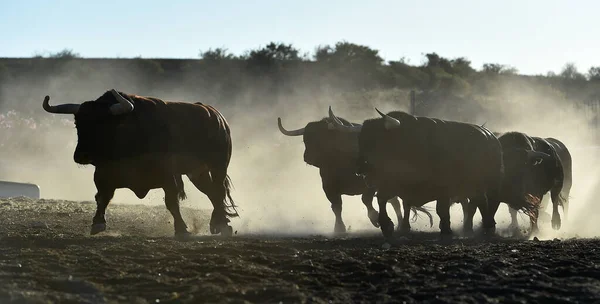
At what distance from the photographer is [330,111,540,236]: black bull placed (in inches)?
590

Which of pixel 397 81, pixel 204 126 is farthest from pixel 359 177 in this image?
pixel 397 81

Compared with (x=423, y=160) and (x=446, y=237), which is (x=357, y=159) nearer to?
(x=423, y=160)

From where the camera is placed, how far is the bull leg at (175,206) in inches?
555

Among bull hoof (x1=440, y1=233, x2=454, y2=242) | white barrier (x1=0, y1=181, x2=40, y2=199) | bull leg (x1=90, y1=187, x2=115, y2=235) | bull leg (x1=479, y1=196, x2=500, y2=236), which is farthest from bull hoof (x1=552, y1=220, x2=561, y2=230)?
white barrier (x1=0, y1=181, x2=40, y2=199)

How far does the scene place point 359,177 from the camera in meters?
18.5

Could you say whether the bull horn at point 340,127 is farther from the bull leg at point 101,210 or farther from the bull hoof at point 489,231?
the bull leg at point 101,210

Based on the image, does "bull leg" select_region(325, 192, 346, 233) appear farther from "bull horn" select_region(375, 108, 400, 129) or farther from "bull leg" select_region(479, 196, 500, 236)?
"bull horn" select_region(375, 108, 400, 129)

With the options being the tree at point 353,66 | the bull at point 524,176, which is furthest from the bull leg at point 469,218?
the tree at point 353,66

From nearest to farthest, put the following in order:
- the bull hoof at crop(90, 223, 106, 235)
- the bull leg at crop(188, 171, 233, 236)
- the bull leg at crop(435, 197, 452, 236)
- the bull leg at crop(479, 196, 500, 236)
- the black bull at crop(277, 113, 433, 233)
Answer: the bull hoof at crop(90, 223, 106, 235), the bull leg at crop(435, 197, 452, 236), the bull leg at crop(188, 171, 233, 236), the bull leg at crop(479, 196, 500, 236), the black bull at crop(277, 113, 433, 233)

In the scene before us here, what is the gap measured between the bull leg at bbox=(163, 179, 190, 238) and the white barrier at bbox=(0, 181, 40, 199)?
38.7 ft

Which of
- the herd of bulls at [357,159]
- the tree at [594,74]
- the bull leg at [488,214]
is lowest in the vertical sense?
the bull leg at [488,214]

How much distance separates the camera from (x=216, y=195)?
15.4 metres

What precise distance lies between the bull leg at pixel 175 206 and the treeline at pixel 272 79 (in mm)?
41721

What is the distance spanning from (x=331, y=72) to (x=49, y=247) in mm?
62992
